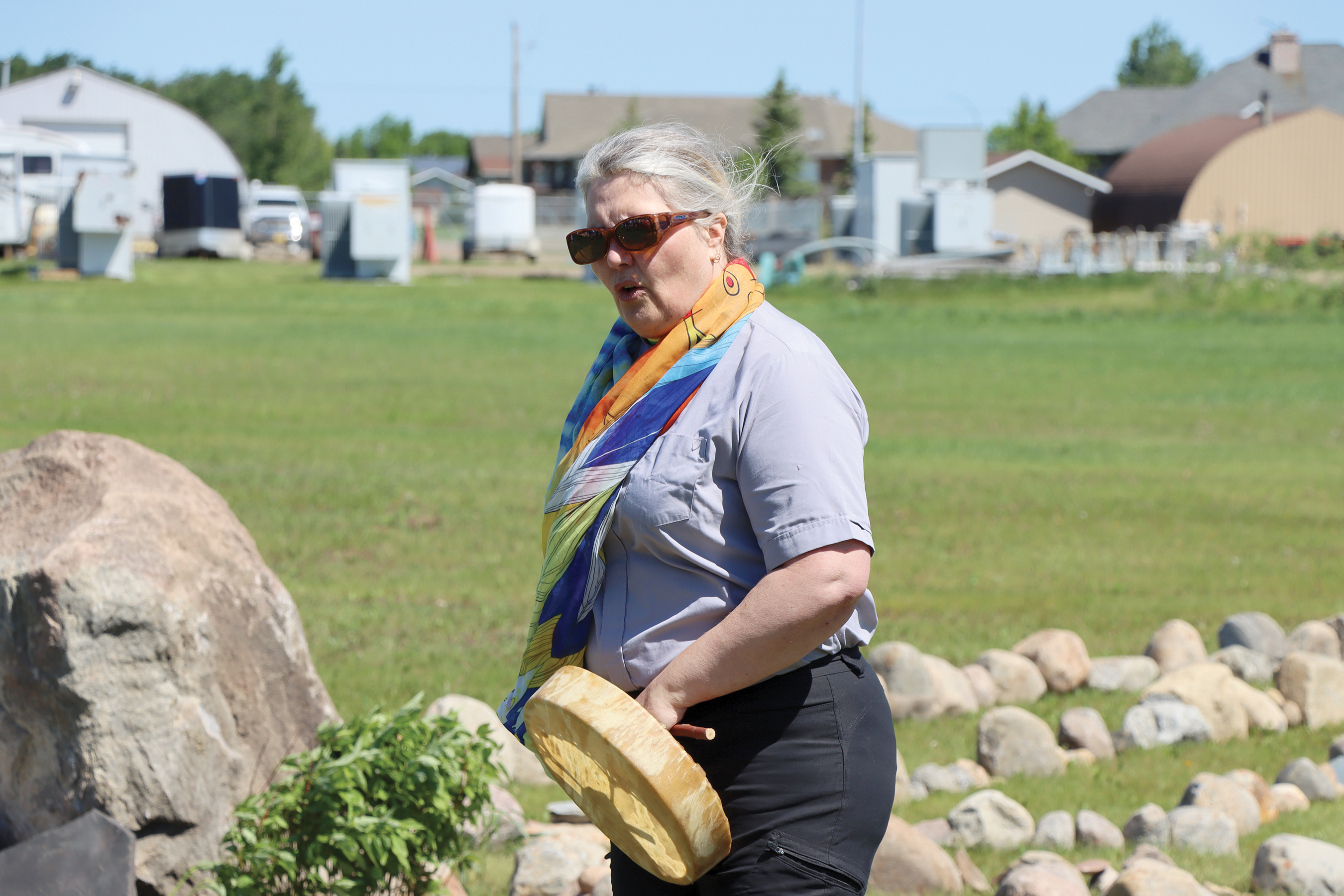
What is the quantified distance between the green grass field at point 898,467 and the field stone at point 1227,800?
0.46 ft

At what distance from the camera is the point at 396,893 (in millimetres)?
3504

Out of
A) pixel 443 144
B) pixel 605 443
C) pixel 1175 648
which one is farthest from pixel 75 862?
pixel 443 144

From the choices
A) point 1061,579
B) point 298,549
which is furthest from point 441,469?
point 1061,579

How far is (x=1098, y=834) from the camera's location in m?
4.48

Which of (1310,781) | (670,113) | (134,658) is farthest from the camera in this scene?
(670,113)

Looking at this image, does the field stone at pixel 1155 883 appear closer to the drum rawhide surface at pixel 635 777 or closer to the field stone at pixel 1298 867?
the field stone at pixel 1298 867

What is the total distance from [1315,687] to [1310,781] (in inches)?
38.8

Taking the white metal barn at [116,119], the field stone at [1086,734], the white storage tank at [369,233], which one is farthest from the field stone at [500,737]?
the white metal barn at [116,119]

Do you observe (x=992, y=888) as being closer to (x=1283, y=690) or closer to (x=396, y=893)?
(x=396, y=893)

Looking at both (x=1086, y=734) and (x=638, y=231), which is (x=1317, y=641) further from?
(x=638, y=231)

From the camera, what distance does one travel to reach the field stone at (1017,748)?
5266mm

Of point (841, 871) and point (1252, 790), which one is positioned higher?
point (841, 871)

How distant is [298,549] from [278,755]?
419 cm

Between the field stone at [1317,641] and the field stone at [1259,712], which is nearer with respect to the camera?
the field stone at [1259,712]
